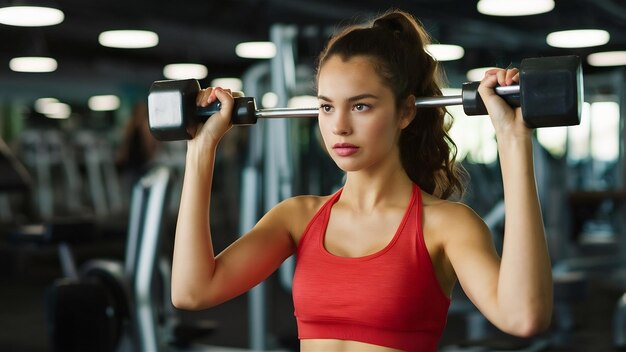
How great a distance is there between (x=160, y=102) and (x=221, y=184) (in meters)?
9.28

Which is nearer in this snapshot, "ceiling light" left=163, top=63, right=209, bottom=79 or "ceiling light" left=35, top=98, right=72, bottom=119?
"ceiling light" left=35, top=98, right=72, bottom=119

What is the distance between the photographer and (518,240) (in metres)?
1.01

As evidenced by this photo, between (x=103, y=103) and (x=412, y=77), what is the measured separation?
8557 millimetres

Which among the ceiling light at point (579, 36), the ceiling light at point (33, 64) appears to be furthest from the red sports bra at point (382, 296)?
the ceiling light at point (33, 64)

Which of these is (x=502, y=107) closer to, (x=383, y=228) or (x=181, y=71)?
(x=383, y=228)

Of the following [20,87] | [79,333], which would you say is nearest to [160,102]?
[79,333]

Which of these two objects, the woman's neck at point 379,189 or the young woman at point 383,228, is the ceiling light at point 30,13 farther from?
the woman's neck at point 379,189

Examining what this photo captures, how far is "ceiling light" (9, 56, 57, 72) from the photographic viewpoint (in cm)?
862

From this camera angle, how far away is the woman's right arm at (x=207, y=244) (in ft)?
4.06

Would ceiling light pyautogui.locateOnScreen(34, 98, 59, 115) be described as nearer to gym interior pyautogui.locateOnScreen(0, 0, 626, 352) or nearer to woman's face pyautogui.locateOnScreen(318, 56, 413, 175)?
gym interior pyautogui.locateOnScreen(0, 0, 626, 352)

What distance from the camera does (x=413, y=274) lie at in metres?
1.14

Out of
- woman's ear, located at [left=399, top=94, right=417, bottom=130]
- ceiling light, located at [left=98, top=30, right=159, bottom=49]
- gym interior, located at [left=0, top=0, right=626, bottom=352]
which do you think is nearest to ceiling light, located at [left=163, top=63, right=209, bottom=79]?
gym interior, located at [left=0, top=0, right=626, bottom=352]

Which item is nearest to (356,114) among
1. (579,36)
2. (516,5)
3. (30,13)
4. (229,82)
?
(516,5)

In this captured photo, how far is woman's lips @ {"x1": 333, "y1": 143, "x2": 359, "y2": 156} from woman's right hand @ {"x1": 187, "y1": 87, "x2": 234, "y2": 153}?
7.9 inches
